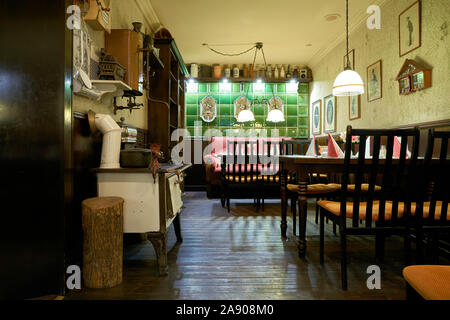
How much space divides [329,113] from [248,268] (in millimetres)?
4708

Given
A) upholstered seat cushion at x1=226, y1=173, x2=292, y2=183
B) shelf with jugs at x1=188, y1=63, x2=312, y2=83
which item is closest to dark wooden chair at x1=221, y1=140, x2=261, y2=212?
upholstered seat cushion at x1=226, y1=173, x2=292, y2=183

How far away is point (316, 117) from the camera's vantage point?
668 centimetres

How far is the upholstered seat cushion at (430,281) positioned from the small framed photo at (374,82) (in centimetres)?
364

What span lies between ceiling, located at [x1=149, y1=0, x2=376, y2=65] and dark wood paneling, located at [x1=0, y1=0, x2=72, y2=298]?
3038 mm

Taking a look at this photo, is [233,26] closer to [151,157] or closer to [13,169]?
[151,157]

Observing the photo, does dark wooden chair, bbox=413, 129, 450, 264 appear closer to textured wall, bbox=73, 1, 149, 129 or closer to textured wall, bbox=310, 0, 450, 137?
textured wall, bbox=310, 0, 450, 137

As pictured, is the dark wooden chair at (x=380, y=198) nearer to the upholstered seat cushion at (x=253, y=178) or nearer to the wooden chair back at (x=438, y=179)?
the wooden chair back at (x=438, y=179)

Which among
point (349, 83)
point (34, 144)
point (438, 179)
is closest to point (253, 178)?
point (349, 83)

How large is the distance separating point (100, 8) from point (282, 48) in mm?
4669

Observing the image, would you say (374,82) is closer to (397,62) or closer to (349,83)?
(397,62)

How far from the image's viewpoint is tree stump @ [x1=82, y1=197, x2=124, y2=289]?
1688 mm

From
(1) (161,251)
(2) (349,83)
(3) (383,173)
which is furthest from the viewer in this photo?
(2) (349,83)

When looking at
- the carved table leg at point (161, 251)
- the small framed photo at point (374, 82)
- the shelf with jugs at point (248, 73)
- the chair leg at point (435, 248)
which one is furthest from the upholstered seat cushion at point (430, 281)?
the shelf with jugs at point (248, 73)
